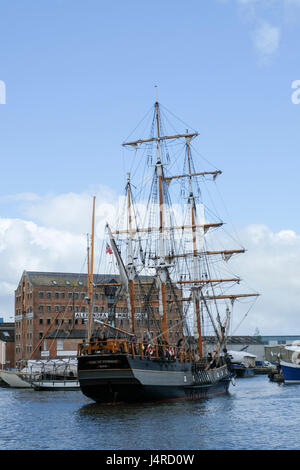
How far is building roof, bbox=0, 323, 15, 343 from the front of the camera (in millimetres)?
136000

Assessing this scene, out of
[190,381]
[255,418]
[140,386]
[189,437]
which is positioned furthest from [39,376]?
[189,437]

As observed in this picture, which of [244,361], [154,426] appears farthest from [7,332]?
[154,426]

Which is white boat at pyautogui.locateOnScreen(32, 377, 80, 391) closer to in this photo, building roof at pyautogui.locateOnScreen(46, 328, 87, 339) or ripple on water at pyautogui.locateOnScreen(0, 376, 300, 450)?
ripple on water at pyautogui.locateOnScreen(0, 376, 300, 450)

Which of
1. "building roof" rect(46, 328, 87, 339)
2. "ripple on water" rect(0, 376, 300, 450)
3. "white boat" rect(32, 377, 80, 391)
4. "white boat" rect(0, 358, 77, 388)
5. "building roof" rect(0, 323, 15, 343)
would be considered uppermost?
"building roof" rect(0, 323, 15, 343)

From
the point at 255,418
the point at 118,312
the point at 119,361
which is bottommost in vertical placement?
the point at 255,418

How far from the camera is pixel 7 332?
5581 inches

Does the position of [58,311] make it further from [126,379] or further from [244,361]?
[126,379]

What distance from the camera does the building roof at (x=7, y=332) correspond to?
136 meters

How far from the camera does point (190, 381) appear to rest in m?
60.2

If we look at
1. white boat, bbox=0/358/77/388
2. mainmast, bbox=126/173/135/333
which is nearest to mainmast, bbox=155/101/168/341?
mainmast, bbox=126/173/135/333

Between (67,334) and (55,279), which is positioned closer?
(67,334)

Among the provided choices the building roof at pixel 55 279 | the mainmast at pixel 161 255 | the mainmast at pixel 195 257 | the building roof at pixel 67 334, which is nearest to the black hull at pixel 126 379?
the mainmast at pixel 161 255
